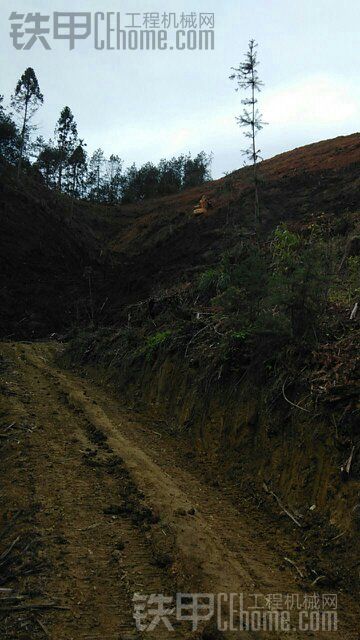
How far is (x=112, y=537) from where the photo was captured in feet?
14.5

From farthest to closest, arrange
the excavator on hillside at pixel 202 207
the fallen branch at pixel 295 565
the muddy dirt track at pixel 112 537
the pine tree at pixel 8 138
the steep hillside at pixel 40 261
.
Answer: the pine tree at pixel 8 138 < the excavator on hillside at pixel 202 207 < the steep hillside at pixel 40 261 < the fallen branch at pixel 295 565 < the muddy dirt track at pixel 112 537

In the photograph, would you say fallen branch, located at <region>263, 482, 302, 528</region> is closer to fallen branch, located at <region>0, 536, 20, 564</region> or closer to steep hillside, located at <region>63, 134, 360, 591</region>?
steep hillside, located at <region>63, 134, 360, 591</region>

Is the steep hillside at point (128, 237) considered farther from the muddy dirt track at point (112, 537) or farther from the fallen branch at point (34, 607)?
the fallen branch at point (34, 607)

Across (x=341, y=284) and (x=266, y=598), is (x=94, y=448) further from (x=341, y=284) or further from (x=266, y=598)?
(x=341, y=284)

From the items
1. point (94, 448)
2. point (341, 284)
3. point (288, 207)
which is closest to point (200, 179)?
point (288, 207)

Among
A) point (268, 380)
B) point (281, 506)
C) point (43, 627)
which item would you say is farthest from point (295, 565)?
point (268, 380)

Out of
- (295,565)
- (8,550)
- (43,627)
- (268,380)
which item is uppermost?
(268,380)

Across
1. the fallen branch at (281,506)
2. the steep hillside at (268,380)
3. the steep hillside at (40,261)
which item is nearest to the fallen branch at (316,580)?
the steep hillside at (268,380)

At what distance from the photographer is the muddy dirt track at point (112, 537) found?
3355 mm

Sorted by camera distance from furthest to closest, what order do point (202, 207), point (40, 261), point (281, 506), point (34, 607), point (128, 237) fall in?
point (128, 237) < point (202, 207) < point (40, 261) < point (281, 506) < point (34, 607)

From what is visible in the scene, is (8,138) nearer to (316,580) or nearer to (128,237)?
(128,237)

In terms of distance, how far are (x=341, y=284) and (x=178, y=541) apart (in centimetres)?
819

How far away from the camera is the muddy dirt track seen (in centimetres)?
336

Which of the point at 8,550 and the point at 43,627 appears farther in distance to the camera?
the point at 8,550
